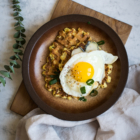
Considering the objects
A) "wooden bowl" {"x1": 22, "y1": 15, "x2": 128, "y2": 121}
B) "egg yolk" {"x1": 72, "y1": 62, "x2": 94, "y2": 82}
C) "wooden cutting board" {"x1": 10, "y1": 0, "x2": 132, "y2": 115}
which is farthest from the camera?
"wooden cutting board" {"x1": 10, "y1": 0, "x2": 132, "y2": 115}

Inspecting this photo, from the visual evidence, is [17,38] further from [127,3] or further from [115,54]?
[127,3]

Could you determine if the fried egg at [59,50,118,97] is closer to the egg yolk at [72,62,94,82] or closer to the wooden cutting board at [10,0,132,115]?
the egg yolk at [72,62,94,82]

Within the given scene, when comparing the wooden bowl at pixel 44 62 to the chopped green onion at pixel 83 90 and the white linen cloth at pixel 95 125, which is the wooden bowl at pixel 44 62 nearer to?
the white linen cloth at pixel 95 125

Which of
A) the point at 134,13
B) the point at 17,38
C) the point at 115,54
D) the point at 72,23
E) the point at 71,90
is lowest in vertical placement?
the point at 71,90

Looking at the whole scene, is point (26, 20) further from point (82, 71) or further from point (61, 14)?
point (82, 71)

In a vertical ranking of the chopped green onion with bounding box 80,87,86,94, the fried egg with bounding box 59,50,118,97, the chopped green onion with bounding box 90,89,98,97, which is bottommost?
the chopped green onion with bounding box 90,89,98,97

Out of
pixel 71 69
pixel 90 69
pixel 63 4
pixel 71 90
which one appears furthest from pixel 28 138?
pixel 63 4

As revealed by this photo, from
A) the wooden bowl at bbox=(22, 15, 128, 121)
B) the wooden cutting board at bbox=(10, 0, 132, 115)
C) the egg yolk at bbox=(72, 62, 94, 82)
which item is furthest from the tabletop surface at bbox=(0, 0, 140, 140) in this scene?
the egg yolk at bbox=(72, 62, 94, 82)
